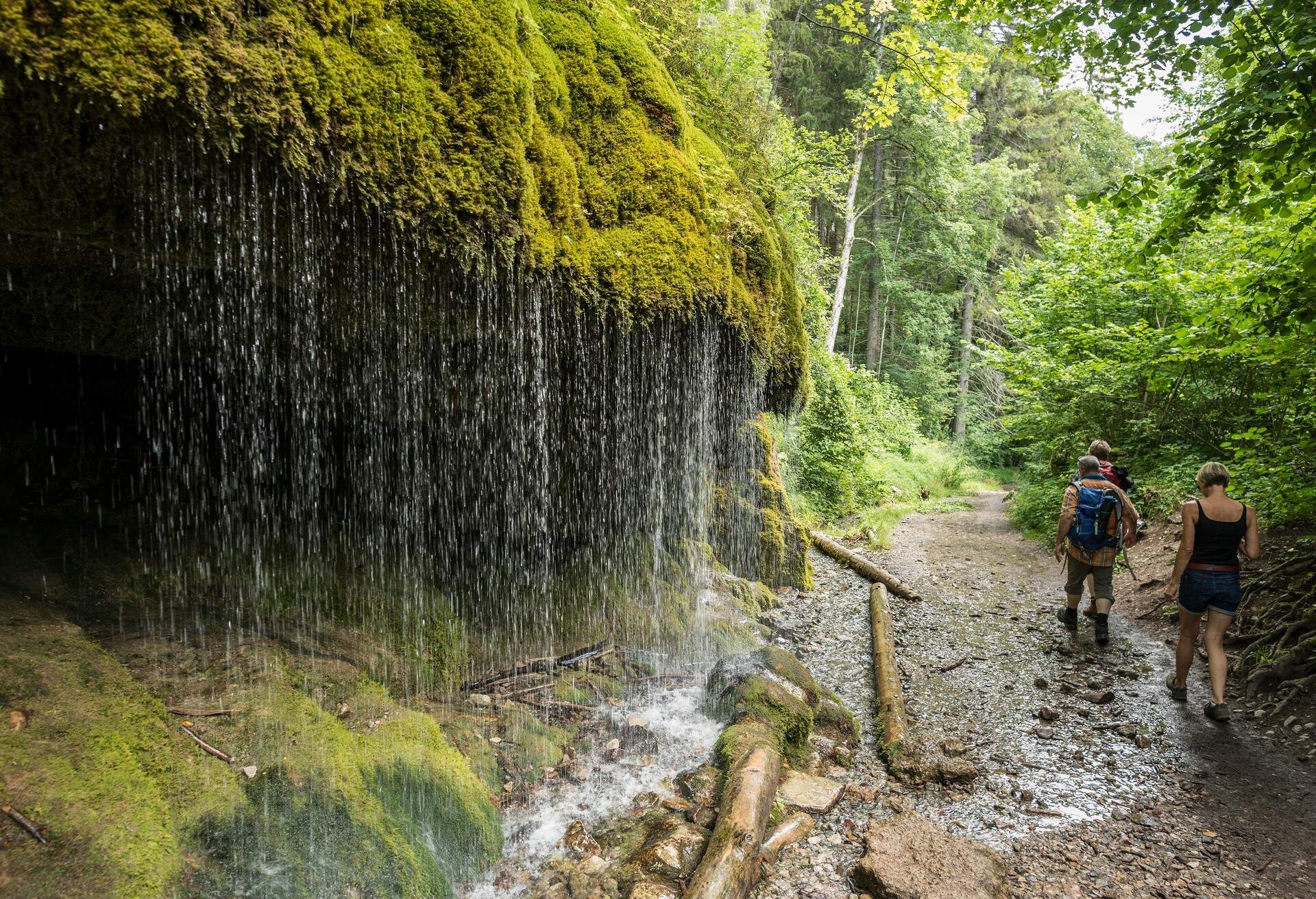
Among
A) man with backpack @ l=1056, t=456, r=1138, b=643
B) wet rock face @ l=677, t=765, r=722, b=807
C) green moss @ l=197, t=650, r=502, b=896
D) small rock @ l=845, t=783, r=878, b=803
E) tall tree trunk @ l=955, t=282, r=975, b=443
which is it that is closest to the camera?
green moss @ l=197, t=650, r=502, b=896

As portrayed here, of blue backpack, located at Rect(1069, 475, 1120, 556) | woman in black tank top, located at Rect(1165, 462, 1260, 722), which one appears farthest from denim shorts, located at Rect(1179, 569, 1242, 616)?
blue backpack, located at Rect(1069, 475, 1120, 556)

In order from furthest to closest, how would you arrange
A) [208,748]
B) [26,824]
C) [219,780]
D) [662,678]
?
[662,678] → [208,748] → [219,780] → [26,824]

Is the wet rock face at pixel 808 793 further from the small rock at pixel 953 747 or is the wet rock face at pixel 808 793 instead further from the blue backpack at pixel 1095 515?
the blue backpack at pixel 1095 515

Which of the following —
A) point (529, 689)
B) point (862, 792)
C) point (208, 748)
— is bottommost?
point (862, 792)

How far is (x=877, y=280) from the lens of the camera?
29484 millimetres

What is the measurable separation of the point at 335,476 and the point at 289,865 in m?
3.58

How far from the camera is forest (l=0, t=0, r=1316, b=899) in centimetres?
305

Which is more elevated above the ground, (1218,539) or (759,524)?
(1218,539)

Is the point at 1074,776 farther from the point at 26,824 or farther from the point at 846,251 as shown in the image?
the point at 846,251

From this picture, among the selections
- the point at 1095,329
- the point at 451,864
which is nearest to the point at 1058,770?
the point at 451,864

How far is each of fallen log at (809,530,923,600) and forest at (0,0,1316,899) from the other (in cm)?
159

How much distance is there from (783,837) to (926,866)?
36.1 inches

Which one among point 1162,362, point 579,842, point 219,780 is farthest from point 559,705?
point 1162,362

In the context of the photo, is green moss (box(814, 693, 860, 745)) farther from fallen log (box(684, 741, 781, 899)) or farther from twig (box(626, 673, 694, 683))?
twig (box(626, 673, 694, 683))
